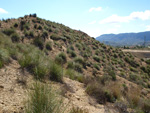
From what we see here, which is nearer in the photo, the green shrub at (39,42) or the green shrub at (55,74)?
the green shrub at (55,74)

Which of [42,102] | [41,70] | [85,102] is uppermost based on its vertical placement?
[41,70]

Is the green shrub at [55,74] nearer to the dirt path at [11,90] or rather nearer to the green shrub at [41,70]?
the green shrub at [41,70]

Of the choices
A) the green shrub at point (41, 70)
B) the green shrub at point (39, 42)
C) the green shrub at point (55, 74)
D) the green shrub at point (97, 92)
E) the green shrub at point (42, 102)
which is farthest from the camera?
the green shrub at point (39, 42)

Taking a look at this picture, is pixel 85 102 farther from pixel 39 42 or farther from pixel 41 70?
pixel 39 42

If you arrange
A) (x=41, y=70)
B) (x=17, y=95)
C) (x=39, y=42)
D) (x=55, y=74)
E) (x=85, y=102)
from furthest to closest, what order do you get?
1. (x=39, y=42)
2. (x=55, y=74)
3. (x=41, y=70)
4. (x=85, y=102)
5. (x=17, y=95)

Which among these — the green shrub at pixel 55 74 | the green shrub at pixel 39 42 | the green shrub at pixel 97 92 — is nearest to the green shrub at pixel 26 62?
the green shrub at pixel 55 74

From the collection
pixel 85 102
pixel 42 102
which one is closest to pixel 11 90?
pixel 42 102

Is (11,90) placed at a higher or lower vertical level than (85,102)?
higher

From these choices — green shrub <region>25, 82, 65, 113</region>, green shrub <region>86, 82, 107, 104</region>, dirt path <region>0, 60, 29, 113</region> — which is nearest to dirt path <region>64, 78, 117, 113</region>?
green shrub <region>86, 82, 107, 104</region>

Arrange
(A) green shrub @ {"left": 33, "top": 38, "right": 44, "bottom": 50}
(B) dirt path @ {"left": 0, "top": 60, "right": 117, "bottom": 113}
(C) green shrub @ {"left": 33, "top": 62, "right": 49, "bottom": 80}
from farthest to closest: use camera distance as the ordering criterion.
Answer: (A) green shrub @ {"left": 33, "top": 38, "right": 44, "bottom": 50}
(C) green shrub @ {"left": 33, "top": 62, "right": 49, "bottom": 80}
(B) dirt path @ {"left": 0, "top": 60, "right": 117, "bottom": 113}

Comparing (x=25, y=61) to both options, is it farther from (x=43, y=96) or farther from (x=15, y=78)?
(x=43, y=96)

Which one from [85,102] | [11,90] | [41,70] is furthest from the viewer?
[41,70]

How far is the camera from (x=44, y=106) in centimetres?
294

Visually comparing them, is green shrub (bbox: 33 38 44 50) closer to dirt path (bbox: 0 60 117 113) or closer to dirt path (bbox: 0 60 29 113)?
dirt path (bbox: 0 60 117 113)
